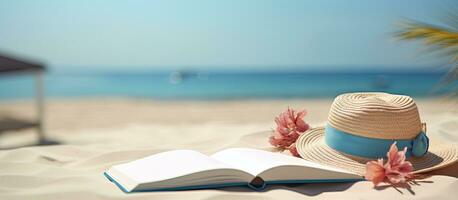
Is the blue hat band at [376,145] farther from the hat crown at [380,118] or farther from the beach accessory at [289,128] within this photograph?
the beach accessory at [289,128]

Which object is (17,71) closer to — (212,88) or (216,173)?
(216,173)

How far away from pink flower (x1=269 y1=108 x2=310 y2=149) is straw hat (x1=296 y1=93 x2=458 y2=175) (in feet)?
1.51

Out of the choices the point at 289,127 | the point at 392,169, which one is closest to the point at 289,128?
the point at 289,127

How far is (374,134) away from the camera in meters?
2.33

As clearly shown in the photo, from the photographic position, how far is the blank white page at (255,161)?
2.22 metres

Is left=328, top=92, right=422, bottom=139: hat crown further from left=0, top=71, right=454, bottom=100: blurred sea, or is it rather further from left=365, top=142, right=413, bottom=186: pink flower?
left=0, top=71, right=454, bottom=100: blurred sea

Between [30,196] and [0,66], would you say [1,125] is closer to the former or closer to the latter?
[0,66]

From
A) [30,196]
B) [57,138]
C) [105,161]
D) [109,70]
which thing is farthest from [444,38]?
[109,70]

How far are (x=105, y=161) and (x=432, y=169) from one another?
1.76 metres

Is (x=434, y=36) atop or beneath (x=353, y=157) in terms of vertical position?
atop

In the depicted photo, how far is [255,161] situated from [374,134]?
1.87ft

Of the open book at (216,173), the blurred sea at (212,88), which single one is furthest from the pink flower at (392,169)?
the blurred sea at (212,88)

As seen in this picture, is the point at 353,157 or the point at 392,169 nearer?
the point at 392,169

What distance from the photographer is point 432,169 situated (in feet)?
7.52
